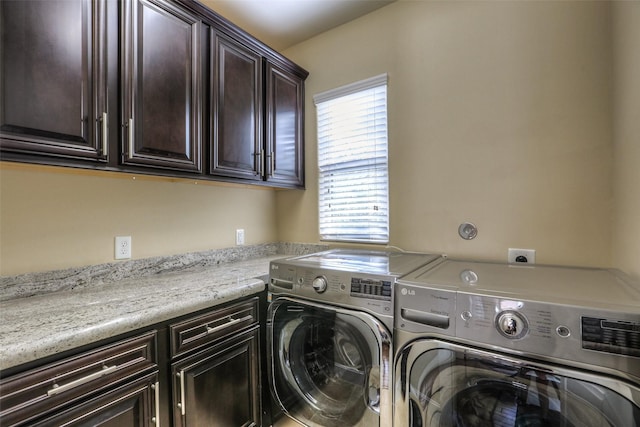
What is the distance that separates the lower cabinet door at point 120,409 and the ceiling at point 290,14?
2131 millimetres

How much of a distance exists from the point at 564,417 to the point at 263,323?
1230 mm

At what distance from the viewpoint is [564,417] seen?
80 cm

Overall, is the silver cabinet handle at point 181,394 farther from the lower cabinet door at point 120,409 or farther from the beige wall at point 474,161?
the beige wall at point 474,161

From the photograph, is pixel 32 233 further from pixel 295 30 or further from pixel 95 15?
pixel 295 30

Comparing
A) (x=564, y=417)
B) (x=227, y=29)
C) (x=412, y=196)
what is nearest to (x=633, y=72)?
(x=412, y=196)

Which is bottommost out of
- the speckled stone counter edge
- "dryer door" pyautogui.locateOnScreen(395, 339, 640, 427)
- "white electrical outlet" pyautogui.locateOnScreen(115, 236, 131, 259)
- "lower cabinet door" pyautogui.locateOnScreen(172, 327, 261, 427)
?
"lower cabinet door" pyautogui.locateOnScreen(172, 327, 261, 427)

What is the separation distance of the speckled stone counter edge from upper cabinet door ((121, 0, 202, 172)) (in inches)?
23.1

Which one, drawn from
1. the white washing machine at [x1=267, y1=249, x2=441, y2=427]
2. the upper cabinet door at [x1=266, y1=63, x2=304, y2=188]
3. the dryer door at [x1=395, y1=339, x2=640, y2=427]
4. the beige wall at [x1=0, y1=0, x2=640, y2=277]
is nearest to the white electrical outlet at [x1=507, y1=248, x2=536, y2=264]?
the beige wall at [x1=0, y1=0, x2=640, y2=277]

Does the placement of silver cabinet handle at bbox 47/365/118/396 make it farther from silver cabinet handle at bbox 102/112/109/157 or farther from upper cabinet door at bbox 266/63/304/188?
upper cabinet door at bbox 266/63/304/188

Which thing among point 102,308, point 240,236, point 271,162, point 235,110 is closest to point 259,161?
point 271,162

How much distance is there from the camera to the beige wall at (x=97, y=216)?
3.89 feet

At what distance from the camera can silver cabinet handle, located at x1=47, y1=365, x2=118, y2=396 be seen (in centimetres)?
81

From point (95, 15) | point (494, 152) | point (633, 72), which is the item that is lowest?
point (494, 152)

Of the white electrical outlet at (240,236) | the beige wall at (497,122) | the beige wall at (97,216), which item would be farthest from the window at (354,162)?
the beige wall at (97,216)
